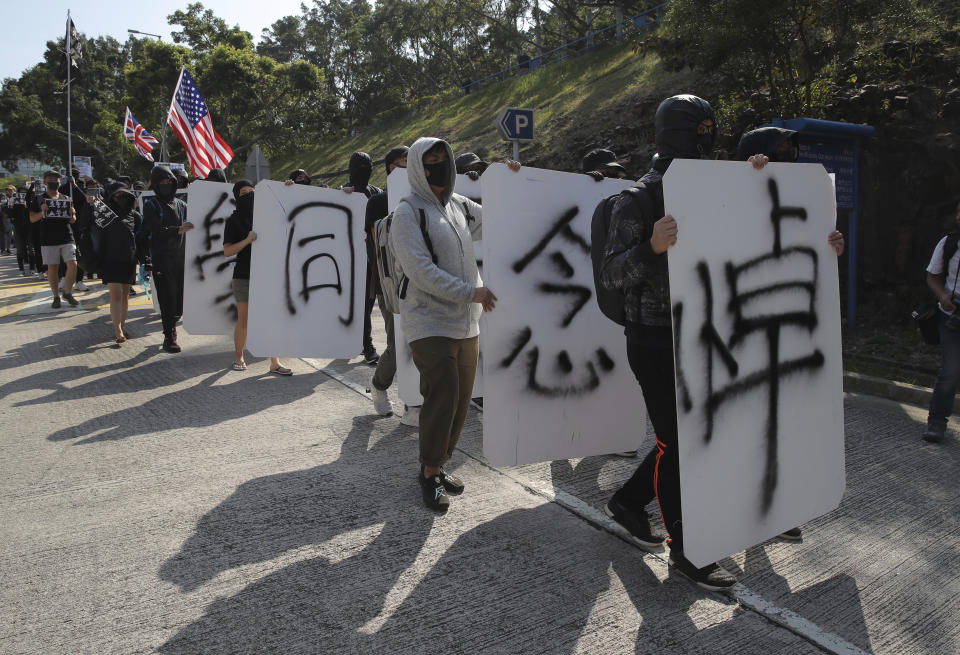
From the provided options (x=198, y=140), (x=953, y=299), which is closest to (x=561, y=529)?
(x=953, y=299)

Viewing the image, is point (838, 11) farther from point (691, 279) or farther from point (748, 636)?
point (748, 636)

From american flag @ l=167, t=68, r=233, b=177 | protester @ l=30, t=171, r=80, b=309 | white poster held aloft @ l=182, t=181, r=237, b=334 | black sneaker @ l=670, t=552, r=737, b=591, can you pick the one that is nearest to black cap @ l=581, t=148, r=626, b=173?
black sneaker @ l=670, t=552, r=737, b=591

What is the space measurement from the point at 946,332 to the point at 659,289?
3.01 m

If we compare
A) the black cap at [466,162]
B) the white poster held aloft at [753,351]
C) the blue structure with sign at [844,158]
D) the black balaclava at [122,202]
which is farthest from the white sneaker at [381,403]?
the blue structure with sign at [844,158]

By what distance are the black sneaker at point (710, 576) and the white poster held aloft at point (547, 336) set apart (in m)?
1.02

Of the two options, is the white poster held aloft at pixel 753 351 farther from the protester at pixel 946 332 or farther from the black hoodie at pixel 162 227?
the black hoodie at pixel 162 227

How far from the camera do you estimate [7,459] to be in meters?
4.11

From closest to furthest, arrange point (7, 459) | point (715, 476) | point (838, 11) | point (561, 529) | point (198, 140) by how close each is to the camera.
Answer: point (715, 476) → point (561, 529) → point (7, 459) → point (838, 11) → point (198, 140)

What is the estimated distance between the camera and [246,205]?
6098mm

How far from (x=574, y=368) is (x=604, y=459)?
0.79 m

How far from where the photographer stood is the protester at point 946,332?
442cm

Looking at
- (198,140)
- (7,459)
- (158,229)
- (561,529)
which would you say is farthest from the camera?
(198,140)

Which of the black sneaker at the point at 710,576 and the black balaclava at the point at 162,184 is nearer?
the black sneaker at the point at 710,576

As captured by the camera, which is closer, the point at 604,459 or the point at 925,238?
the point at 604,459
